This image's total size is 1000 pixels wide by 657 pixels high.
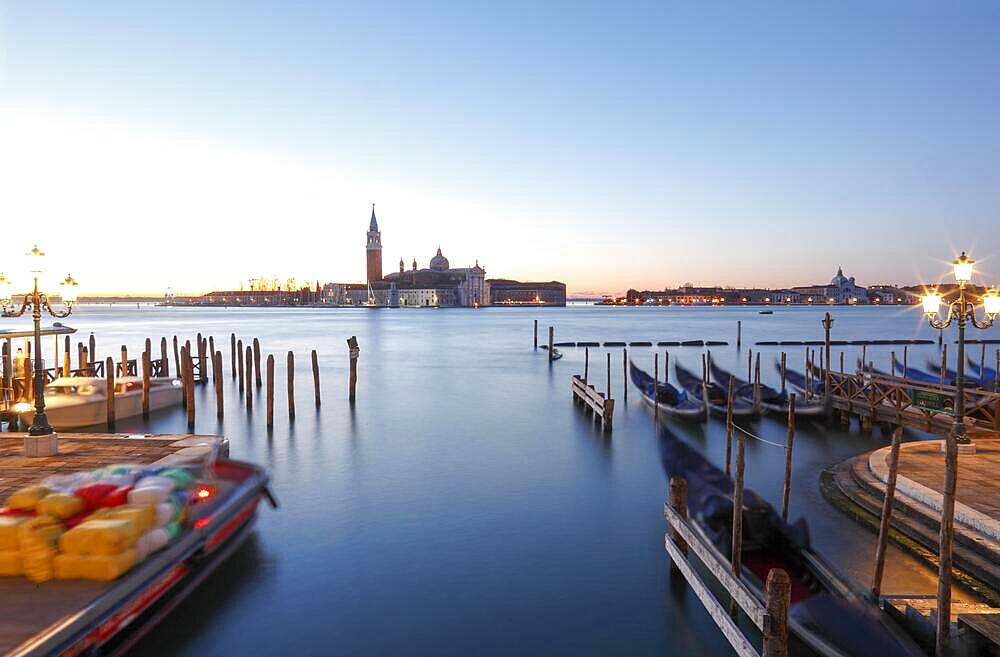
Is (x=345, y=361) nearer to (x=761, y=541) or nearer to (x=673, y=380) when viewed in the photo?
(x=673, y=380)

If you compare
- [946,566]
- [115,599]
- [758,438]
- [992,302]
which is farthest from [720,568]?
[758,438]

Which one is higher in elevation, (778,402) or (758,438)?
(778,402)

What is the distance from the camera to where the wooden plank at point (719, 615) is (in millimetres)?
4590

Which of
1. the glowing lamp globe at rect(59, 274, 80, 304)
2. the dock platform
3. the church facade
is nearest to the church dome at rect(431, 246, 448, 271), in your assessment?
the church facade

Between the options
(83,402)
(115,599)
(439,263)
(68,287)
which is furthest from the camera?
(439,263)

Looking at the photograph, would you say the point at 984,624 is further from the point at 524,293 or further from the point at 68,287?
the point at 524,293

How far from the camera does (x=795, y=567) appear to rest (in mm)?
5816

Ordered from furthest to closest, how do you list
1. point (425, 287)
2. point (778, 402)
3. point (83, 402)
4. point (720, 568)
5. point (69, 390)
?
point (425, 287), point (778, 402), point (69, 390), point (83, 402), point (720, 568)

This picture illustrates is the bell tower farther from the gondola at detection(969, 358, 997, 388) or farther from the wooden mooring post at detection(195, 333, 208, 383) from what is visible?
the gondola at detection(969, 358, 997, 388)

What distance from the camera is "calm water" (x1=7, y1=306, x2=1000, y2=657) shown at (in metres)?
6.04

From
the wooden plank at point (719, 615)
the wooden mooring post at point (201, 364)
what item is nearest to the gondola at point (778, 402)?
the wooden plank at point (719, 615)

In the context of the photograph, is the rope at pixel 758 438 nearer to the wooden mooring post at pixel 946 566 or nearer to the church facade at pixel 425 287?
the wooden mooring post at pixel 946 566

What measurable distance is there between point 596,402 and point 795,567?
10.5 m

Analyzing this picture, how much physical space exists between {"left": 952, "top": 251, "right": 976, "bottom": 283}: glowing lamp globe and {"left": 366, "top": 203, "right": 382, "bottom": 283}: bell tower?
519ft
